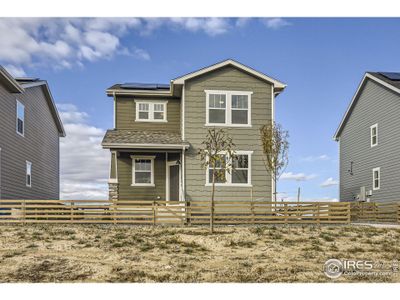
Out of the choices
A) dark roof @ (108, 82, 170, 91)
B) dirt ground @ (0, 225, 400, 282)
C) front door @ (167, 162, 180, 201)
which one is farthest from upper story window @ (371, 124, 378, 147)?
dark roof @ (108, 82, 170, 91)

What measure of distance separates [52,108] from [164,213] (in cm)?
944

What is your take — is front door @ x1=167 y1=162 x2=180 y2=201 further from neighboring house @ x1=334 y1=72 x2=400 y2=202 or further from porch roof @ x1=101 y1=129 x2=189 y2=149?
neighboring house @ x1=334 y1=72 x2=400 y2=202

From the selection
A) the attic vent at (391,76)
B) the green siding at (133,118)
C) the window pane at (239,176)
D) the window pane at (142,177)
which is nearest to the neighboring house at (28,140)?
the green siding at (133,118)

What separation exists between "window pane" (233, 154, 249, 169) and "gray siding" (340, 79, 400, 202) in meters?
6.85

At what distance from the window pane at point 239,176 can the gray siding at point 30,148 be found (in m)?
8.49

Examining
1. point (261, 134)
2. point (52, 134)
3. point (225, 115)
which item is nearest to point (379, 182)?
point (261, 134)

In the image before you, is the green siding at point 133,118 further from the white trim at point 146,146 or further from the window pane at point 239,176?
the window pane at point 239,176

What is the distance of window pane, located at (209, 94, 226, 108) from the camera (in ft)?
55.4

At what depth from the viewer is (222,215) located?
1602 centimetres

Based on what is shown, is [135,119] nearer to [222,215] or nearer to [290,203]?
[222,215]

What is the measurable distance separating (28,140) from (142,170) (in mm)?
5229

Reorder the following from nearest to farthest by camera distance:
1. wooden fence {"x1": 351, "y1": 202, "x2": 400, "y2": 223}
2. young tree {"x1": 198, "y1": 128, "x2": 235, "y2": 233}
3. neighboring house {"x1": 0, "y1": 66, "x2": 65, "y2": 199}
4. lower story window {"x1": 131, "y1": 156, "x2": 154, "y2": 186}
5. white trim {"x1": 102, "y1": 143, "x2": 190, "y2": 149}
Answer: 1. young tree {"x1": 198, "y1": 128, "x2": 235, "y2": 233}
2. white trim {"x1": 102, "y1": 143, "x2": 190, "y2": 149}
3. neighboring house {"x1": 0, "y1": 66, "x2": 65, "y2": 199}
4. wooden fence {"x1": 351, "y1": 202, "x2": 400, "y2": 223}
5. lower story window {"x1": 131, "y1": 156, "x2": 154, "y2": 186}

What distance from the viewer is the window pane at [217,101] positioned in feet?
55.4

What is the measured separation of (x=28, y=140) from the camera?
19312 mm
